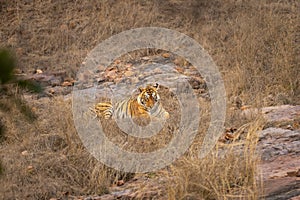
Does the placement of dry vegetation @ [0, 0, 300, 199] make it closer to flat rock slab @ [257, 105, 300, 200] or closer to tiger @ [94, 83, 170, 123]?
flat rock slab @ [257, 105, 300, 200]

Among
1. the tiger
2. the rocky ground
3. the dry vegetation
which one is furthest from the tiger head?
the rocky ground

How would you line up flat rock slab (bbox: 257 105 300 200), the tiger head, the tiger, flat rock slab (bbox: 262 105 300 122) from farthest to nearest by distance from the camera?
the tiger head < the tiger < flat rock slab (bbox: 262 105 300 122) < flat rock slab (bbox: 257 105 300 200)

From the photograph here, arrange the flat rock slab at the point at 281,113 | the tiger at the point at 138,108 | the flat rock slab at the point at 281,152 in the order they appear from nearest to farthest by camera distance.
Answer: the flat rock slab at the point at 281,152 → the flat rock slab at the point at 281,113 → the tiger at the point at 138,108

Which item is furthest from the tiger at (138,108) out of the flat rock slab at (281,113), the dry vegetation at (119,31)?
the flat rock slab at (281,113)

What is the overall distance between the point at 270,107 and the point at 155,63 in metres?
2.67

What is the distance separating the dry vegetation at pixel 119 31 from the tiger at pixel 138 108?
0.41 m

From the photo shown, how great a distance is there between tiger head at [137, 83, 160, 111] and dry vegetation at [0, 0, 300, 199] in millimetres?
674

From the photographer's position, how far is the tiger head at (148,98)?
694 centimetres

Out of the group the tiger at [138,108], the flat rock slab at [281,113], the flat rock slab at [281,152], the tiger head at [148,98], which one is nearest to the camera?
the flat rock slab at [281,152]

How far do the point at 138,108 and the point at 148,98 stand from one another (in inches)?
6.2

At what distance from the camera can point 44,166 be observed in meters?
5.42

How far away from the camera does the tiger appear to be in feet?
22.3

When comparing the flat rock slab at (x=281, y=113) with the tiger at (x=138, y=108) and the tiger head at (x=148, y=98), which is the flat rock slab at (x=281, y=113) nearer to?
the tiger at (x=138, y=108)

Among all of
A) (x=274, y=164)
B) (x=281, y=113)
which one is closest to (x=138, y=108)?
(x=281, y=113)
